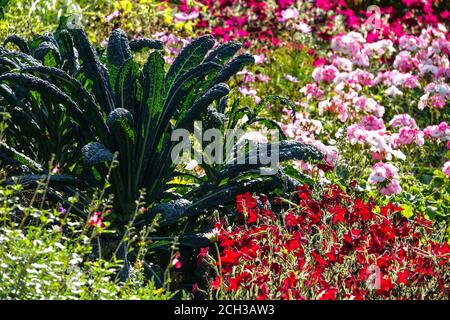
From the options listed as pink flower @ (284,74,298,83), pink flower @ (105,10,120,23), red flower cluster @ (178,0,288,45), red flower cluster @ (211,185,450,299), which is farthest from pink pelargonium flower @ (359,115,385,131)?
red flower cluster @ (178,0,288,45)

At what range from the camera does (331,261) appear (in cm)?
353

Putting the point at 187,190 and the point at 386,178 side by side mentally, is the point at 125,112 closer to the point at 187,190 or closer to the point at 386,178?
the point at 187,190

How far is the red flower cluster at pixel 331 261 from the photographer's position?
3383 millimetres

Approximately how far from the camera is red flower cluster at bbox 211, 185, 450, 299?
338cm

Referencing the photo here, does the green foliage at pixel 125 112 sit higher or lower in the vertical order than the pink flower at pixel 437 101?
lower

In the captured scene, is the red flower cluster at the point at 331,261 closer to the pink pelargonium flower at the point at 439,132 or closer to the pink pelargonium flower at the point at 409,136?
the pink pelargonium flower at the point at 409,136

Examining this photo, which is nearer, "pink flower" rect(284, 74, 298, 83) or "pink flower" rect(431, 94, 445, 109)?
"pink flower" rect(431, 94, 445, 109)

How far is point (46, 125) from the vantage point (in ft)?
15.4

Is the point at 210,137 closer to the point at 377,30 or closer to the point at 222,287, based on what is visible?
the point at 222,287

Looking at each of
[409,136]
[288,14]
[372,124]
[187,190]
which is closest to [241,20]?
[288,14]

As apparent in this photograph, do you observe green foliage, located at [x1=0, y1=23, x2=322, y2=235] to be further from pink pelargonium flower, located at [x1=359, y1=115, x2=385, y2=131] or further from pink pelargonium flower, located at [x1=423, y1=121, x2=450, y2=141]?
pink pelargonium flower, located at [x1=423, y1=121, x2=450, y2=141]

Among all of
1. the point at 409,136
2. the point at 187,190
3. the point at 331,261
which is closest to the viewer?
the point at 331,261

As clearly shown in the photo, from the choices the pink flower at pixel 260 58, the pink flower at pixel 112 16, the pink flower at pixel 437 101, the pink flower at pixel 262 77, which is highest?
the pink flower at pixel 112 16

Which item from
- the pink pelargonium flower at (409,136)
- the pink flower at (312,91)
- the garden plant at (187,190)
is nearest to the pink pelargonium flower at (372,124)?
the garden plant at (187,190)
